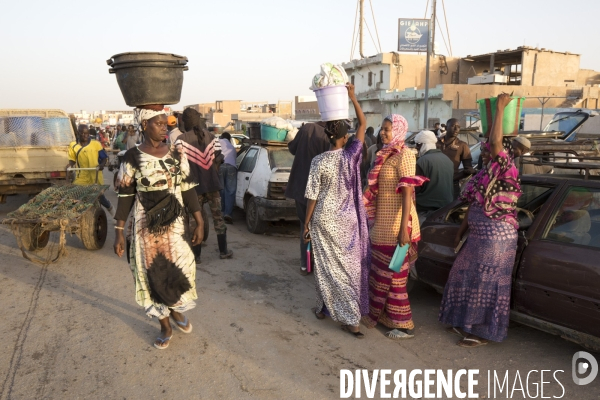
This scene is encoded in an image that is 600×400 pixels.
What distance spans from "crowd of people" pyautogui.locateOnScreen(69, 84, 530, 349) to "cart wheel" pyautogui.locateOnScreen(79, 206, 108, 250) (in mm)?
3015

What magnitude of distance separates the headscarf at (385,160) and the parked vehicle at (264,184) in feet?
10.7

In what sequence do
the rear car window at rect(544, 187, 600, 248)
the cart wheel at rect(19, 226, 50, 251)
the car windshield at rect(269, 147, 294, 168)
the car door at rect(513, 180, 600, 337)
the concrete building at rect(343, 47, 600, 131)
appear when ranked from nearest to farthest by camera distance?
1. the car door at rect(513, 180, 600, 337)
2. the rear car window at rect(544, 187, 600, 248)
3. the cart wheel at rect(19, 226, 50, 251)
4. the car windshield at rect(269, 147, 294, 168)
5. the concrete building at rect(343, 47, 600, 131)

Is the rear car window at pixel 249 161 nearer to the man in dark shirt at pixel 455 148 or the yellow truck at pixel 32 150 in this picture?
the man in dark shirt at pixel 455 148

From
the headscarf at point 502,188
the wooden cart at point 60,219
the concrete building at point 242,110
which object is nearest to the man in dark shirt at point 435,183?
the headscarf at point 502,188

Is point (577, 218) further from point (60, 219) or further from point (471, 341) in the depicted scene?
point (60, 219)

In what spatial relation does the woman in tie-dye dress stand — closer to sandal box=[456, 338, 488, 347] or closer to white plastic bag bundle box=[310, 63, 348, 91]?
white plastic bag bundle box=[310, 63, 348, 91]

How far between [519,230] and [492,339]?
36.4 inches

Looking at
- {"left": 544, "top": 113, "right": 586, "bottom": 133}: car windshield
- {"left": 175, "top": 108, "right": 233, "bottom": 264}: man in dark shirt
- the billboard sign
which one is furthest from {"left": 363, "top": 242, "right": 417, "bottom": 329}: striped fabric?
the billboard sign

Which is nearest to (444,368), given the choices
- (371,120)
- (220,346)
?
(220,346)

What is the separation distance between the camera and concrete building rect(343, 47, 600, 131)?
28594 mm

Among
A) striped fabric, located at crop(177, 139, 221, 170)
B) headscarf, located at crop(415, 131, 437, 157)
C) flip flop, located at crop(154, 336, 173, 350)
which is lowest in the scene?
flip flop, located at crop(154, 336, 173, 350)

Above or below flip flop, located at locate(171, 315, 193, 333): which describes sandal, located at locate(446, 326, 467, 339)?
below

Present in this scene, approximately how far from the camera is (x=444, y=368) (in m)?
3.59

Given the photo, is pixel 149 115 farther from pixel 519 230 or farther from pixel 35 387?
pixel 519 230
